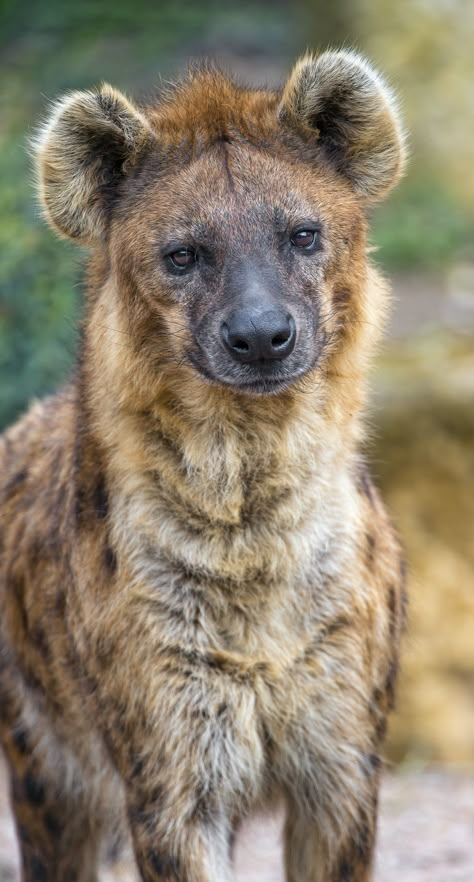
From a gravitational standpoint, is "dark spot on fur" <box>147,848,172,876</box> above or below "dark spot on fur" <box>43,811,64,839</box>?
above

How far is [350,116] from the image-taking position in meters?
4.54

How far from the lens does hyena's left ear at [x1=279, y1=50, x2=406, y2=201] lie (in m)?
4.41

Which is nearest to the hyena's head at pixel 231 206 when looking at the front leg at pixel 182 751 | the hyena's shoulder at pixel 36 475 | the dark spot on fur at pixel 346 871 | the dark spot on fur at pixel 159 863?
the hyena's shoulder at pixel 36 475

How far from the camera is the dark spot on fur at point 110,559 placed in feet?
14.7

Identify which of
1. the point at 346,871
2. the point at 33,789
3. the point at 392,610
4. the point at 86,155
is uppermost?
the point at 86,155

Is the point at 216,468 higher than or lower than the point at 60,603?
higher

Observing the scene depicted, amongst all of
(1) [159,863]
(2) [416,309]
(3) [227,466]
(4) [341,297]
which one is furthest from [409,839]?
(2) [416,309]

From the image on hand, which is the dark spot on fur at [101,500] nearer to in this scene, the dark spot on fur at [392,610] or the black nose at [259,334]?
the black nose at [259,334]

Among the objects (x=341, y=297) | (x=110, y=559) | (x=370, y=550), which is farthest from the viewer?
(x=370, y=550)

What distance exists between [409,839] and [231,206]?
12.4 ft

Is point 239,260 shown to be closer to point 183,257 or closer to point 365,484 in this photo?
point 183,257

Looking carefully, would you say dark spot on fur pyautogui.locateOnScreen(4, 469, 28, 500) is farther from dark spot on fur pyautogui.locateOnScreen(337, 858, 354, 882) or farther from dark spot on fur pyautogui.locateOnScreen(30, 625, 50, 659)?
dark spot on fur pyautogui.locateOnScreen(337, 858, 354, 882)

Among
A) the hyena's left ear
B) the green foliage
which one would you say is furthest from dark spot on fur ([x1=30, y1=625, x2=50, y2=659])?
the green foliage

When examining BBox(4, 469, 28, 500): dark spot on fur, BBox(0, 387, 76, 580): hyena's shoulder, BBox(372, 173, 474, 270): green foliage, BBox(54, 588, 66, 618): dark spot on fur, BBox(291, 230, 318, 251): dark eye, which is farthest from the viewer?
BBox(372, 173, 474, 270): green foliage
